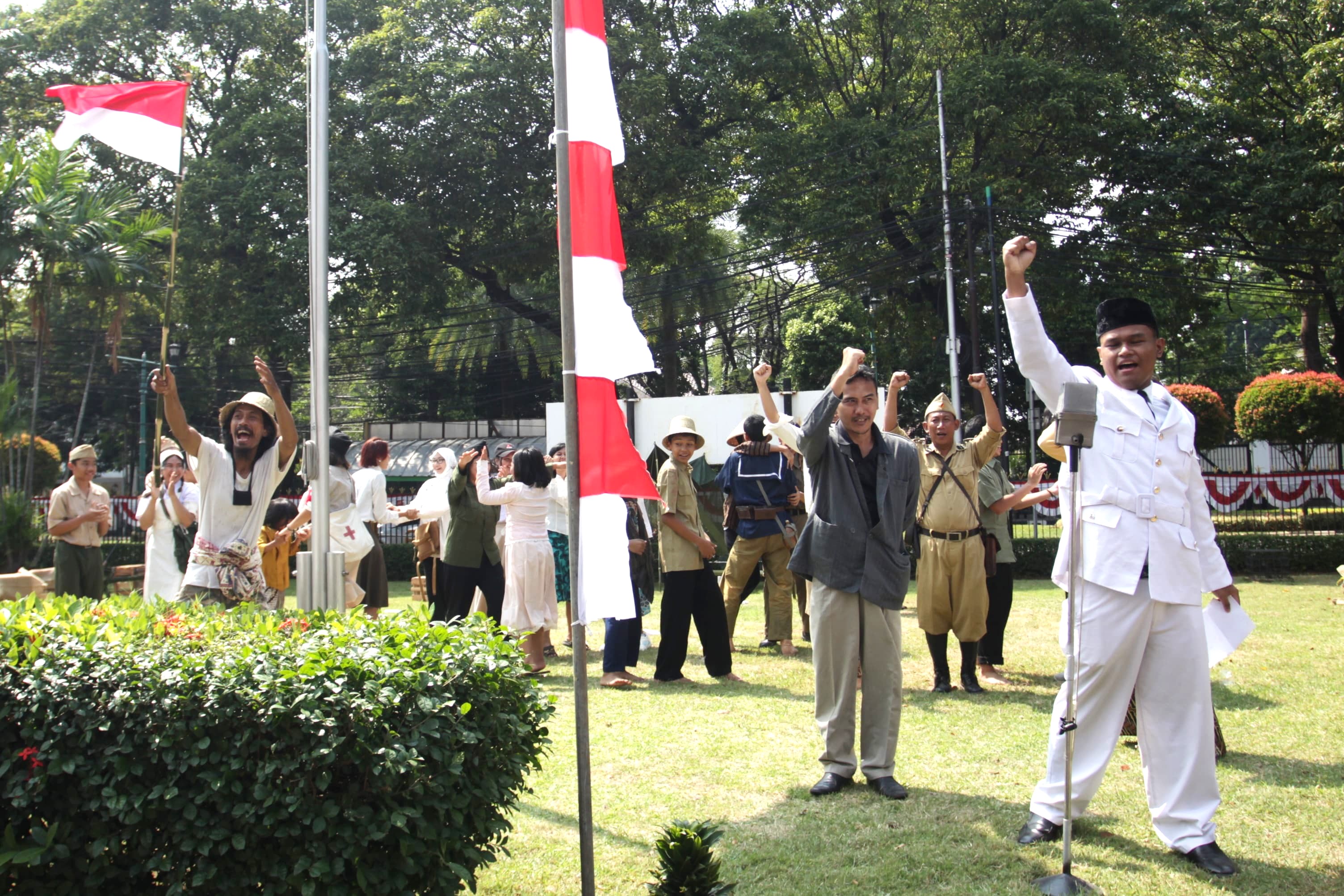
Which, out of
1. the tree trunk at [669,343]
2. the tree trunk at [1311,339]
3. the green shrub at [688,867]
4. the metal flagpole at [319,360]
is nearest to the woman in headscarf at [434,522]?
the metal flagpole at [319,360]

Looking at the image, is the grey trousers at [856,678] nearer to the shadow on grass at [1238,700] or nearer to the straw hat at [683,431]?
the shadow on grass at [1238,700]

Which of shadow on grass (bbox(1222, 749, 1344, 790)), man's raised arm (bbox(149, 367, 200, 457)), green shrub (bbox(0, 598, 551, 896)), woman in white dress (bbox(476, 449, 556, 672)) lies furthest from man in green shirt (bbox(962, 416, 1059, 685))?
man's raised arm (bbox(149, 367, 200, 457))

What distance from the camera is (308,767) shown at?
321 centimetres

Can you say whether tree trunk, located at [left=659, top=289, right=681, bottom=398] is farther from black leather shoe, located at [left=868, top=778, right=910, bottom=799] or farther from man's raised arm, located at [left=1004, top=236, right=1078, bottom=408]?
man's raised arm, located at [left=1004, top=236, right=1078, bottom=408]

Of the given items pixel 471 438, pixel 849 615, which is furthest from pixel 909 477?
pixel 471 438

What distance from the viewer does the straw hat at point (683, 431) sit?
8.59 metres

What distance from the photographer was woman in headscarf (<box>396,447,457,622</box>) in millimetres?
8914

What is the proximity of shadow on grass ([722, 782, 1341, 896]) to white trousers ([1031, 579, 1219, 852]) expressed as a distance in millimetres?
185

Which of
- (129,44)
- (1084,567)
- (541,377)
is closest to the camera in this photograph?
(1084,567)

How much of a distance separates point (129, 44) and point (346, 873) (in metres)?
31.2

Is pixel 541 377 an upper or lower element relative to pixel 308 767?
upper

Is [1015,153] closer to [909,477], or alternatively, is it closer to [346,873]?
[909,477]

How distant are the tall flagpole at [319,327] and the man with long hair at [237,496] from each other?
1.66 feet

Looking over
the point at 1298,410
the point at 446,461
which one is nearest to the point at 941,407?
the point at 446,461
